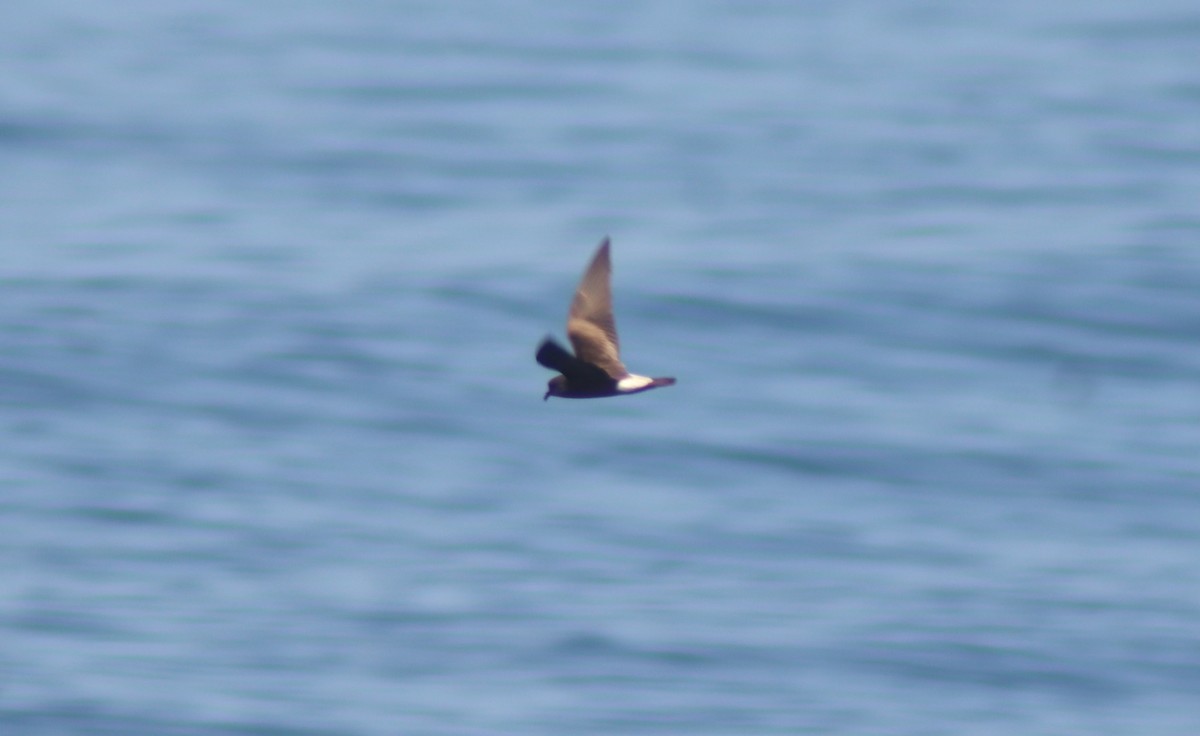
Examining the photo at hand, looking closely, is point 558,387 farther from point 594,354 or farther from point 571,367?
point 571,367

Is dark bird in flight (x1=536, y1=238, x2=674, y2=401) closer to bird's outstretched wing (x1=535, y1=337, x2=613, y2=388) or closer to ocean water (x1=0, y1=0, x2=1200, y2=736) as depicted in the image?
bird's outstretched wing (x1=535, y1=337, x2=613, y2=388)

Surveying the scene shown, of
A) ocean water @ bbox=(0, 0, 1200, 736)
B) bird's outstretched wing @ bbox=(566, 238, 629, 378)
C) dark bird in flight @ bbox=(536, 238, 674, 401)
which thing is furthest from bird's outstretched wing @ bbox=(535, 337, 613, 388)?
ocean water @ bbox=(0, 0, 1200, 736)

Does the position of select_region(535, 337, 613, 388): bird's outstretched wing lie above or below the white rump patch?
above

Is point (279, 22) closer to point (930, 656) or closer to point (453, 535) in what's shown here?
point (453, 535)

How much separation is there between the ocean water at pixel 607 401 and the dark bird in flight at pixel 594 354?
15.8 ft

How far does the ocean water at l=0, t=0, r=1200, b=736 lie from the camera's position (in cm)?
1264

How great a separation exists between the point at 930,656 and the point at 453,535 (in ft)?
11.8

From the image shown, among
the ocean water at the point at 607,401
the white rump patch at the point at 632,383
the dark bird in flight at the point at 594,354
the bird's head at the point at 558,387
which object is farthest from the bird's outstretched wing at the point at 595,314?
the ocean water at the point at 607,401

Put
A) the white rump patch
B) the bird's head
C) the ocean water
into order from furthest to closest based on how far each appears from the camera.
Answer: the ocean water
the bird's head
the white rump patch

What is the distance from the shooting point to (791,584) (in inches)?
546

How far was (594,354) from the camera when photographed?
7324 millimetres

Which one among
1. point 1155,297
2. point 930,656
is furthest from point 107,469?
point 1155,297

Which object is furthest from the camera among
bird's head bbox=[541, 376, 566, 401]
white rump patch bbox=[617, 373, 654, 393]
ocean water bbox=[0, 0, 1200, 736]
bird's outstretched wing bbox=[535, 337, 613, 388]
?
ocean water bbox=[0, 0, 1200, 736]

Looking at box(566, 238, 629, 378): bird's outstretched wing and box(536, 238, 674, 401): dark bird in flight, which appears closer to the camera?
box(536, 238, 674, 401): dark bird in flight
